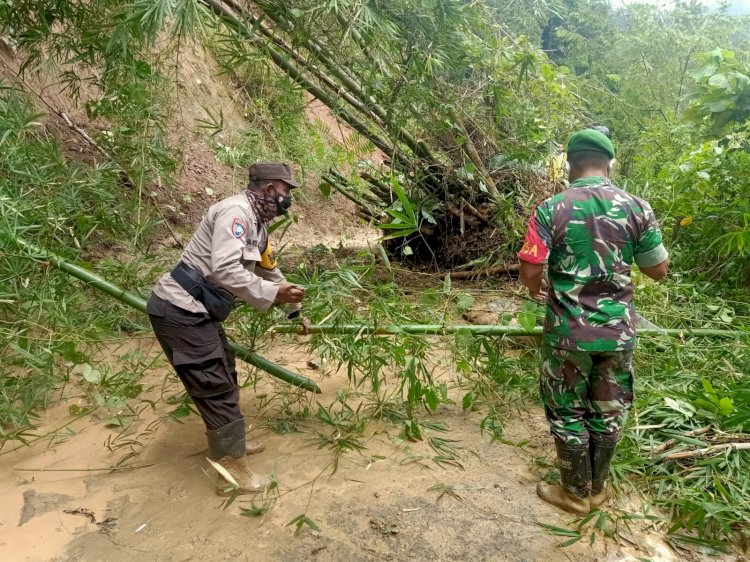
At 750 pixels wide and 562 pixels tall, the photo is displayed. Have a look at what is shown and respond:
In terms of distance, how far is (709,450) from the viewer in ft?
7.63

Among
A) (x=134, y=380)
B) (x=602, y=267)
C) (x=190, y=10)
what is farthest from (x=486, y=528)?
(x=190, y=10)

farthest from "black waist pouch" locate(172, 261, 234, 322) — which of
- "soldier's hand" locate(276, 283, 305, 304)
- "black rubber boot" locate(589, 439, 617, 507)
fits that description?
"black rubber boot" locate(589, 439, 617, 507)

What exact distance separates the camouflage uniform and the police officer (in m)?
1.13

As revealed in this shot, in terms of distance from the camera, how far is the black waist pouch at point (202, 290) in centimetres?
236

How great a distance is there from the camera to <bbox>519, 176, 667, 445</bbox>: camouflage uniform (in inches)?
82.4

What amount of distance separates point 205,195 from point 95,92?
5.97 ft

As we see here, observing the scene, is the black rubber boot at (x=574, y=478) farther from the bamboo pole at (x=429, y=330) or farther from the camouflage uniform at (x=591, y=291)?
the bamboo pole at (x=429, y=330)

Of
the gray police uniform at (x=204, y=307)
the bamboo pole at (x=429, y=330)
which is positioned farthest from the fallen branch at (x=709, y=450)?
the gray police uniform at (x=204, y=307)

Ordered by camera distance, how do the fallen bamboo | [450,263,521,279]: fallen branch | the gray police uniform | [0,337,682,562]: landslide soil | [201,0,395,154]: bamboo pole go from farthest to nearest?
[450,263,521,279]: fallen branch < [201,0,395,154]: bamboo pole < the fallen bamboo < the gray police uniform < [0,337,682,562]: landslide soil

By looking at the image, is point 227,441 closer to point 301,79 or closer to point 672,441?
point 672,441

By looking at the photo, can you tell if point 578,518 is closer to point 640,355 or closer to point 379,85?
point 640,355

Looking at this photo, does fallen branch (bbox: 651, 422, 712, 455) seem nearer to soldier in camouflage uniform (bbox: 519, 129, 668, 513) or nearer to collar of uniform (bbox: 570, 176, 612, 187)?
soldier in camouflage uniform (bbox: 519, 129, 668, 513)

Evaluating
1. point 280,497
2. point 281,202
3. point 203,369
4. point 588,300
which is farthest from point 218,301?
point 588,300

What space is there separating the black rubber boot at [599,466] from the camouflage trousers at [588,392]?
3 centimetres
